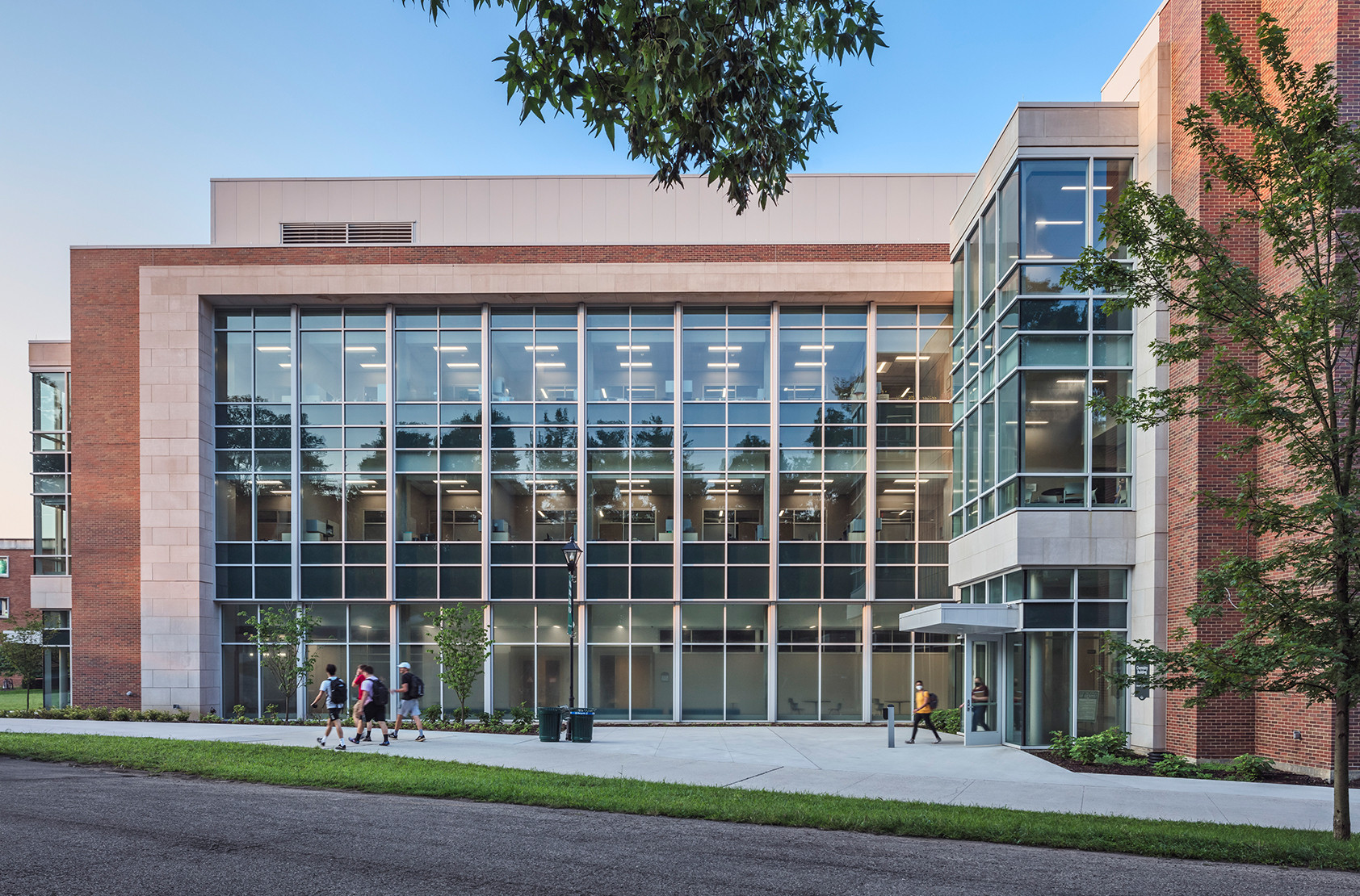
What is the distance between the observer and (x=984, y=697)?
2177 centimetres

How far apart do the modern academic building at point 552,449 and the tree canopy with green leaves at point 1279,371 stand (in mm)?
15976

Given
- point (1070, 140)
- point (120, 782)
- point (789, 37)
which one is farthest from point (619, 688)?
point (789, 37)

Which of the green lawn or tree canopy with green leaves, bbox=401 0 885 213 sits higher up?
tree canopy with green leaves, bbox=401 0 885 213

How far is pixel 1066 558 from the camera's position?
1991 centimetres

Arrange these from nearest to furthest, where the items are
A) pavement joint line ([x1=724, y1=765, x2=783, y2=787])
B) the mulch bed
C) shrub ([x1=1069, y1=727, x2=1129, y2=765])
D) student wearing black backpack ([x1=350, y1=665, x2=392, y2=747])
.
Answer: pavement joint line ([x1=724, y1=765, x2=783, y2=787]), the mulch bed, shrub ([x1=1069, y1=727, x2=1129, y2=765]), student wearing black backpack ([x1=350, y1=665, x2=392, y2=747])

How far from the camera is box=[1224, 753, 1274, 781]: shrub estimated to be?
16609 millimetres

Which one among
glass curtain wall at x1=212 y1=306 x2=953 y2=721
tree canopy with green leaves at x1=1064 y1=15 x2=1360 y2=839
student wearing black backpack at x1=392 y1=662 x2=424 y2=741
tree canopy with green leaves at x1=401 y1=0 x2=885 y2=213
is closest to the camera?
tree canopy with green leaves at x1=401 y1=0 x2=885 y2=213

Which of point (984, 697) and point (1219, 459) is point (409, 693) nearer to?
point (984, 697)

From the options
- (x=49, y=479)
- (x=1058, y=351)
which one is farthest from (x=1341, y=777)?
(x=49, y=479)

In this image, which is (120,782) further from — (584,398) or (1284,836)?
(584,398)

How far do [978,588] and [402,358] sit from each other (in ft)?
56.2

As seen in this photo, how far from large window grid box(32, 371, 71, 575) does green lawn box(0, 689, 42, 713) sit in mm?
6908

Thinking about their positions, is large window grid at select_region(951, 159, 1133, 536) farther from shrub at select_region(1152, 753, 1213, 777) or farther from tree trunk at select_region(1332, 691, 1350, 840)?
tree trunk at select_region(1332, 691, 1350, 840)

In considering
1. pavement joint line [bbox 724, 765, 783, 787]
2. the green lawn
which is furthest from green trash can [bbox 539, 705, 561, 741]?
the green lawn
